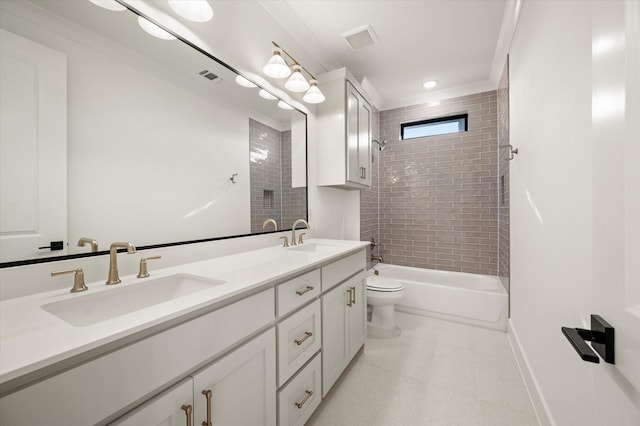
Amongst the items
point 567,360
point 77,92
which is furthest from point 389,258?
point 77,92

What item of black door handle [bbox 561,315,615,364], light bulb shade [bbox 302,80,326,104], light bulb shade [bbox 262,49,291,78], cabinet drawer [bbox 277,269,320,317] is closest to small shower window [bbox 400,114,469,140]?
light bulb shade [bbox 302,80,326,104]

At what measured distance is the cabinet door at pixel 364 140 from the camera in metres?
2.63

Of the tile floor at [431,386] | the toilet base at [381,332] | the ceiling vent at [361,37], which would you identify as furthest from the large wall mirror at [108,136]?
the toilet base at [381,332]

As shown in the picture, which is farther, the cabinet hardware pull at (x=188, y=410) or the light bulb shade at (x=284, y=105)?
the light bulb shade at (x=284, y=105)

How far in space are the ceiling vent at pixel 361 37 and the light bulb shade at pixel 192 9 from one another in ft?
4.23

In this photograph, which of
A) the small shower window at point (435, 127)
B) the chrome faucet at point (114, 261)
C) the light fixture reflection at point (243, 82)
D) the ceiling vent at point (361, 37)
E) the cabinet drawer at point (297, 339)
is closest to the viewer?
the chrome faucet at point (114, 261)

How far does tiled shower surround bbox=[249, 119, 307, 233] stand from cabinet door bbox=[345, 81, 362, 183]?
0.52m

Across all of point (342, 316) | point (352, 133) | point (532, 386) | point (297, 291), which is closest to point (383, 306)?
point (342, 316)

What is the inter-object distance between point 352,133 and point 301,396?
2.11 metres

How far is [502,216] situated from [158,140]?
3.24 metres

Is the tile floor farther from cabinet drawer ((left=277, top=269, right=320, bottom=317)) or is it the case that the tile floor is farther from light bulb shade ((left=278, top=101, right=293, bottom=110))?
light bulb shade ((left=278, top=101, right=293, bottom=110))

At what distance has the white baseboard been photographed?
134cm

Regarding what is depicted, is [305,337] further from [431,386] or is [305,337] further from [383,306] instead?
[383,306]

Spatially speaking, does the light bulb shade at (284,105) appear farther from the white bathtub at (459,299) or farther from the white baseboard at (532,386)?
the white baseboard at (532,386)
